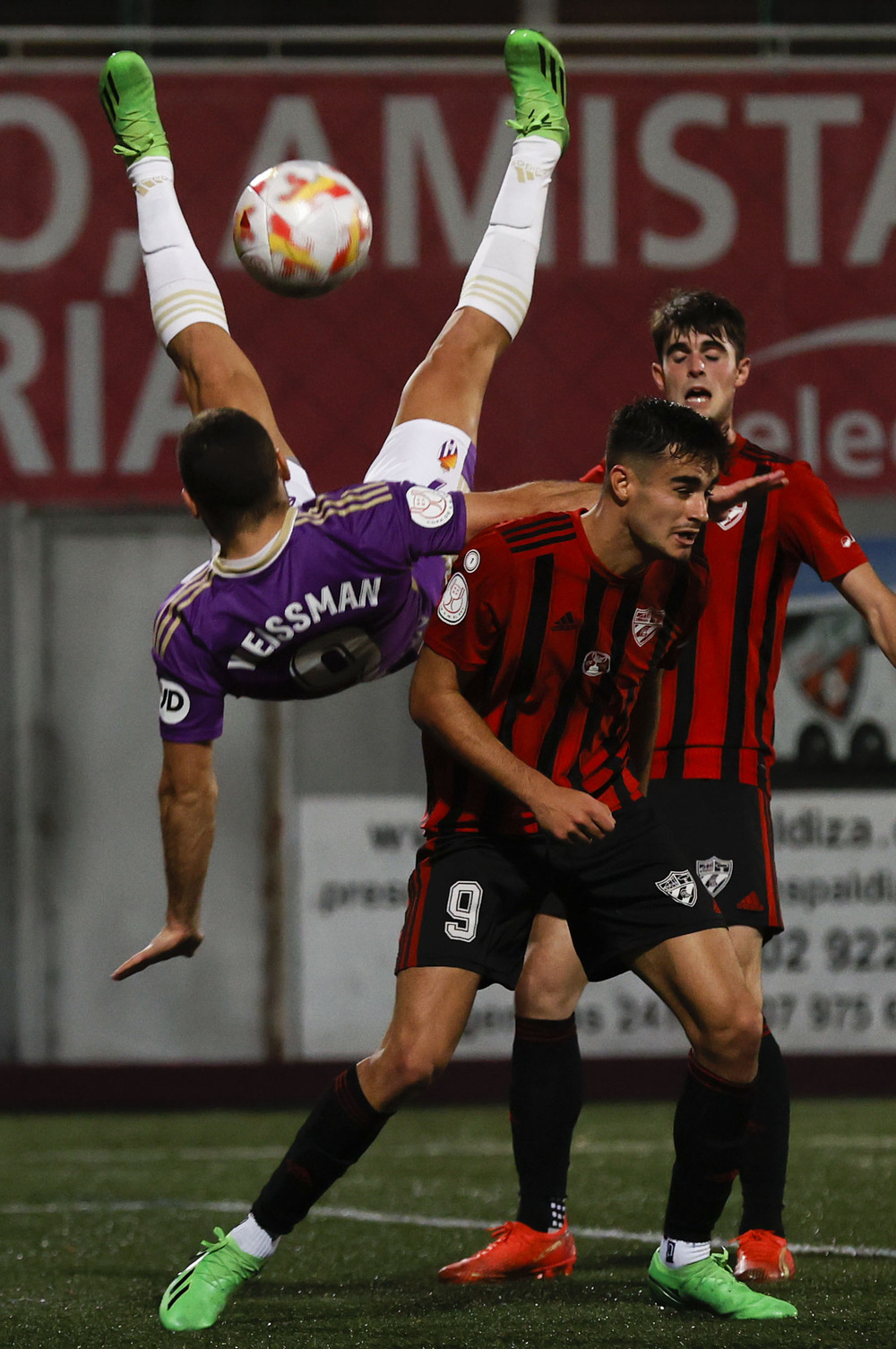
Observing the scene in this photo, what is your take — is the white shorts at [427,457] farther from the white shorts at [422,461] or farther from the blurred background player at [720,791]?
the blurred background player at [720,791]

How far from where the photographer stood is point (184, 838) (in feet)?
12.8

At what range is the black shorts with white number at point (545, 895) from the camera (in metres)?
3.98

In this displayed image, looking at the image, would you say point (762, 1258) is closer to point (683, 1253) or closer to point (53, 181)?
point (683, 1253)

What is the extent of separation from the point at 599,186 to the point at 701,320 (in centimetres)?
512

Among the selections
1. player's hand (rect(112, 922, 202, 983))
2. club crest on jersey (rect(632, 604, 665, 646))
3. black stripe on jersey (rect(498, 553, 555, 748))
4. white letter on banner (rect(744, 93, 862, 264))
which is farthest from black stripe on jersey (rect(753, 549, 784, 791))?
white letter on banner (rect(744, 93, 862, 264))

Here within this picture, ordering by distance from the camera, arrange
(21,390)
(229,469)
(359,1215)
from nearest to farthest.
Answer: (229,469), (359,1215), (21,390)

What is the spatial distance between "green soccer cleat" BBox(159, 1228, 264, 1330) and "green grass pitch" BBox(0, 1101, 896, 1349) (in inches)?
2.1

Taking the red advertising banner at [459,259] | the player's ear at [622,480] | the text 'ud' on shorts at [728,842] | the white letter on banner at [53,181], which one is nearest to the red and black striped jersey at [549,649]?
the player's ear at [622,480]

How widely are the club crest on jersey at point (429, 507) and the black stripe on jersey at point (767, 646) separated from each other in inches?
38.3

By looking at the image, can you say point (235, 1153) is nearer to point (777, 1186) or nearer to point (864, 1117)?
point (864, 1117)

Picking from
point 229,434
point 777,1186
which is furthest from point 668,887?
point 229,434

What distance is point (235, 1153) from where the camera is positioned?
24.2ft

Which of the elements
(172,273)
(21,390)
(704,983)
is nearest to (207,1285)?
(704,983)

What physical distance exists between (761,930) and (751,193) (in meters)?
5.85
